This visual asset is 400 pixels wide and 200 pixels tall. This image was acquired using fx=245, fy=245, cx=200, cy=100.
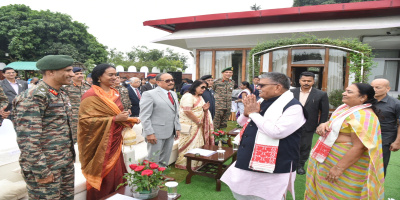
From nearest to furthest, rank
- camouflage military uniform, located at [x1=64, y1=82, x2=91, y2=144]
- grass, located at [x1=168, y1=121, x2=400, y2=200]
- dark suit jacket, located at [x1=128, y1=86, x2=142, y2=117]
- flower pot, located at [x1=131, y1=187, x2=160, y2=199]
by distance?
1. flower pot, located at [x1=131, y1=187, x2=160, y2=199]
2. grass, located at [x1=168, y1=121, x2=400, y2=200]
3. camouflage military uniform, located at [x1=64, y1=82, x2=91, y2=144]
4. dark suit jacket, located at [x1=128, y1=86, x2=142, y2=117]

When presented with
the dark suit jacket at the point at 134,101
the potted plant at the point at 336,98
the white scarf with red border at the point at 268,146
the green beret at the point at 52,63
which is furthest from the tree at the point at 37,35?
the white scarf with red border at the point at 268,146

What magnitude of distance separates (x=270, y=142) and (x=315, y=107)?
2.55 m

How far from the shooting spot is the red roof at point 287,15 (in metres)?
8.42

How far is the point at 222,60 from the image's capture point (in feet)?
36.9

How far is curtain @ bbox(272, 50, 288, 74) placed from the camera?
9750 mm

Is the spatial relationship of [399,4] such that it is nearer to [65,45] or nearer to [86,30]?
[65,45]

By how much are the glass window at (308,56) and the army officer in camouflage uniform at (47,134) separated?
344 inches

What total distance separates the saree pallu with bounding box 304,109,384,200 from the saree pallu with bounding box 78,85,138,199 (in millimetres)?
2379

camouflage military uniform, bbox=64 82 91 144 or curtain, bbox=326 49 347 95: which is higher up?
curtain, bbox=326 49 347 95

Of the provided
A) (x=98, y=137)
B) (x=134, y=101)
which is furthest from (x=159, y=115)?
(x=134, y=101)

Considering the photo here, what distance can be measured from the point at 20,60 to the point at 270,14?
77.3 feet

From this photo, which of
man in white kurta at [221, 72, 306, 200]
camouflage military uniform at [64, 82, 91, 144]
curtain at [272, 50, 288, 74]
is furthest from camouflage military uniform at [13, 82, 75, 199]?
curtain at [272, 50, 288, 74]

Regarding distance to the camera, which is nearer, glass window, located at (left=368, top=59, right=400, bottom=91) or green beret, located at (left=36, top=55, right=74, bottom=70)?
green beret, located at (left=36, top=55, right=74, bottom=70)

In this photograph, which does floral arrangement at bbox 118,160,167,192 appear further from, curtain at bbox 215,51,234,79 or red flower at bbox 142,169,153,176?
curtain at bbox 215,51,234,79
